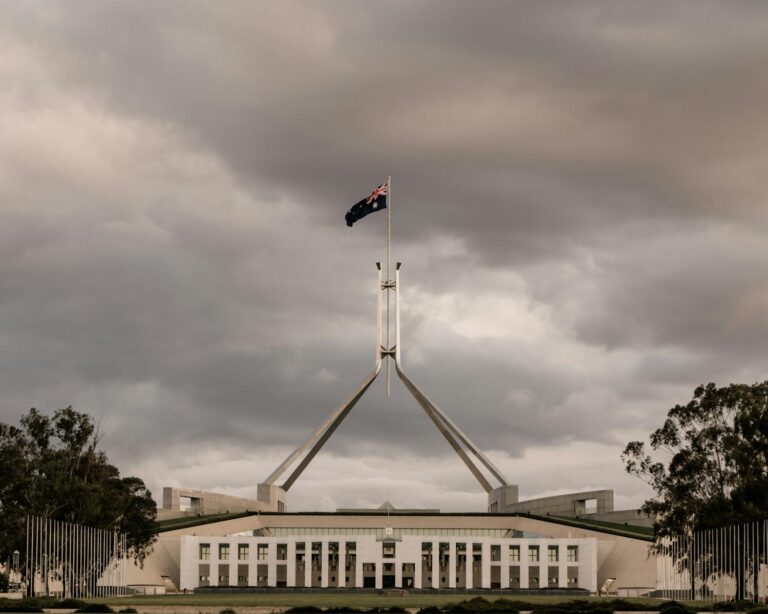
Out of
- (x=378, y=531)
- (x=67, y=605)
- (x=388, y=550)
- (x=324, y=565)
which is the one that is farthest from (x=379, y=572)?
(x=67, y=605)

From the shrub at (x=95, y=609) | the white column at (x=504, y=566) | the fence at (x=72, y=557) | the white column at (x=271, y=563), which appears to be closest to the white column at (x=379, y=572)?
the white column at (x=271, y=563)

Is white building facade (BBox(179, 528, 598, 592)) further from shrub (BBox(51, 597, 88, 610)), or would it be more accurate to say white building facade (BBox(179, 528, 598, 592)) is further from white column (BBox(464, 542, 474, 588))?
shrub (BBox(51, 597, 88, 610))

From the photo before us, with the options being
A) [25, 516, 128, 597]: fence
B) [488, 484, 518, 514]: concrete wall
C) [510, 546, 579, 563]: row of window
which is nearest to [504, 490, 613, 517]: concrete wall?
[488, 484, 518, 514]: concrete wall

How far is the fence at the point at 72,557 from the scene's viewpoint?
6544 cm

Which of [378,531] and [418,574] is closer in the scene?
[418,574]

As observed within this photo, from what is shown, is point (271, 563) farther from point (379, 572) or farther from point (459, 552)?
point (459, 552)

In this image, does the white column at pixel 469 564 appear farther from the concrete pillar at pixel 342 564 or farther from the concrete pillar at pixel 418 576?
the concrete pillar at pixel 342 564

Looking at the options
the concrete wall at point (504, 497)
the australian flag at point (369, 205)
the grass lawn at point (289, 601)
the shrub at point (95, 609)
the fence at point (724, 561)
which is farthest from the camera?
the concrete wall at point (504, 497)

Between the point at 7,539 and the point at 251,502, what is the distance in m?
51.4

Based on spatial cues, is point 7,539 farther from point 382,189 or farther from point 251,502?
point 251,502

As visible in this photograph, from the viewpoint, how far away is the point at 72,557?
69.9 metres

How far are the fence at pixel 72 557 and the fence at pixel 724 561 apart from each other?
3375 centimetres

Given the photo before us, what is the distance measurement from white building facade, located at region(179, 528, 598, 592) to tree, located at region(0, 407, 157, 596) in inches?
738

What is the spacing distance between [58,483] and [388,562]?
3334cm
